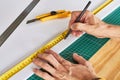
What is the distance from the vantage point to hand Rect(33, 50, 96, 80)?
Result: 120cm

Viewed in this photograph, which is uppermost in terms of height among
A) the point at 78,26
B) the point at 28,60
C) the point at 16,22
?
the point at 78,26

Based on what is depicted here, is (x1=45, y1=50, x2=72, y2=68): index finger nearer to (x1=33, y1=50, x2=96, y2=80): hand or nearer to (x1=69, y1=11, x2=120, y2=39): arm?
(x1=33, y1=50, x2=96, y2=80): hand

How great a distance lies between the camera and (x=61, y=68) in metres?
1.22

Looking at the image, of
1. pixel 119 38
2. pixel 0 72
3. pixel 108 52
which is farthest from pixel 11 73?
pixel 119 38

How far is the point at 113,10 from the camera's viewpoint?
162 centimetres

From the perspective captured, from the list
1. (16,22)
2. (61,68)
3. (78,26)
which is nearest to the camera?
(61,68)

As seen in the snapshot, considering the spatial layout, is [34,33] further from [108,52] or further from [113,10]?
[113,10]

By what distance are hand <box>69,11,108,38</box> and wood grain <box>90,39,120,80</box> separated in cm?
8

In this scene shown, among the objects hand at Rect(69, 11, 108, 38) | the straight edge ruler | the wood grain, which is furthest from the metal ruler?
the wood grain

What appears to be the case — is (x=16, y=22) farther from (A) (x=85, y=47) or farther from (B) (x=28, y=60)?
(A) (x=85, y=47)

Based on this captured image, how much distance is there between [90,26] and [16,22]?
40cm

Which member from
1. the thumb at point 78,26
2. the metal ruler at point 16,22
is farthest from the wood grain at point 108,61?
the metal ruler at point 16,22

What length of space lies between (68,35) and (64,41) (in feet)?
0.15

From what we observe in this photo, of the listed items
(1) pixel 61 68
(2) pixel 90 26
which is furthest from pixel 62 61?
(2) pixel 90 26
